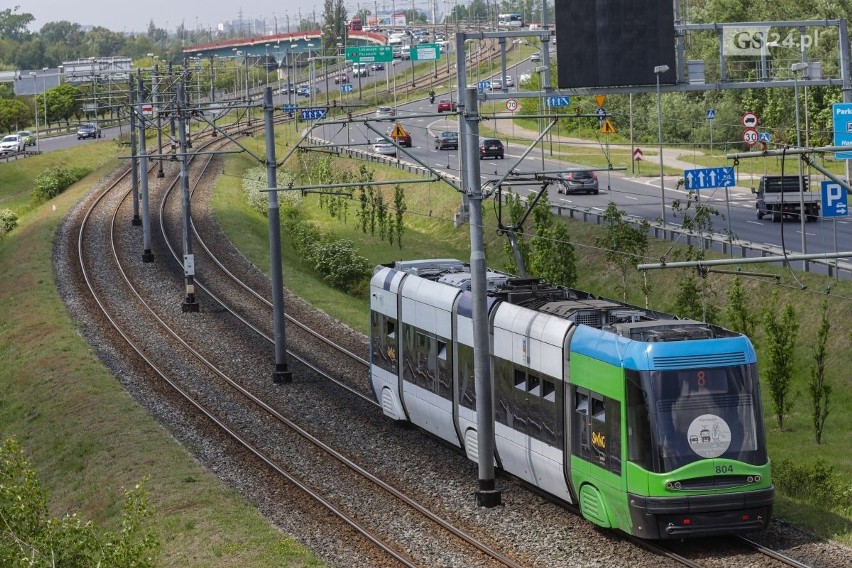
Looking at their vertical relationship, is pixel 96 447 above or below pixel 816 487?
below

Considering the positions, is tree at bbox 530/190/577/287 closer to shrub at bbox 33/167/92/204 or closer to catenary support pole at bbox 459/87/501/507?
catenary support pole at bbox 459/87/501/507

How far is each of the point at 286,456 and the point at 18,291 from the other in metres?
26.2

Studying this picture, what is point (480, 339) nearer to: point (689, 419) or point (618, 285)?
point (689, 419)

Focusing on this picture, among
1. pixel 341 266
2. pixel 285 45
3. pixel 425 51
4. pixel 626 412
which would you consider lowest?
pixel 341 266

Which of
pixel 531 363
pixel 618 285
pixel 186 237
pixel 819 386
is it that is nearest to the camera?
pixel 531 363

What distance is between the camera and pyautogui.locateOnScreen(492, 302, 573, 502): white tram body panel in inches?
818

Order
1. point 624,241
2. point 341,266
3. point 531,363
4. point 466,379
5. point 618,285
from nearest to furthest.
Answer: point 531,363 < point 466,379 < point 624,241 < point 618,285 < point 341,266

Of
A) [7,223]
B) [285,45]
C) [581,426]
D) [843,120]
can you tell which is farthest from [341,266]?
[285,45]

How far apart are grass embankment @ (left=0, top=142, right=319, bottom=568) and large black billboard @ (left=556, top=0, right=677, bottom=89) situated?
648 inches

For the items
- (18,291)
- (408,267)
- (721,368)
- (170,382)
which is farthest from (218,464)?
(18,291)

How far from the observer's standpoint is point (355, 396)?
32594mm

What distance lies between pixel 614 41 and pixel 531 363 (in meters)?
20.4

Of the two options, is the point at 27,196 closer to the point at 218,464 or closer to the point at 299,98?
the point at 299,98

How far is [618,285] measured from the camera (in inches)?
1887
